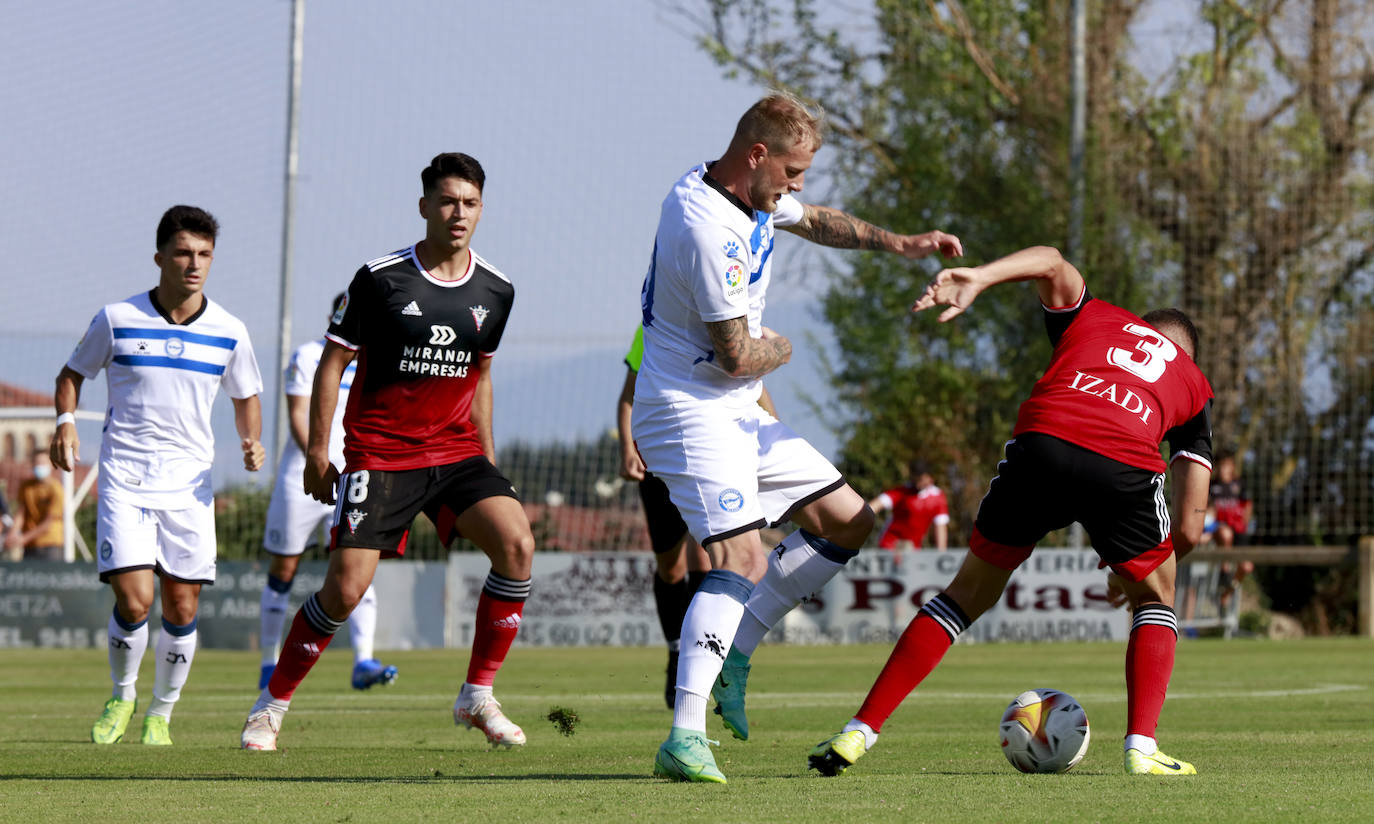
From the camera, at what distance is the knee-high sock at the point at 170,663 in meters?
8.10

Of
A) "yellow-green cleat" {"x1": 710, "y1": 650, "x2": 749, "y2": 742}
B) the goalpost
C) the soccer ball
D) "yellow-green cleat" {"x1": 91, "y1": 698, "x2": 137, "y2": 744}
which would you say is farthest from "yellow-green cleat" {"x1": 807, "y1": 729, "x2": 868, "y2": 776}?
the goalpost

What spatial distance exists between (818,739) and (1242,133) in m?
20.1

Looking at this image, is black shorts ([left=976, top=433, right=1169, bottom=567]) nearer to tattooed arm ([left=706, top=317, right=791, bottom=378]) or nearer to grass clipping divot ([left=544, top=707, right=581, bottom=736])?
tattooed arm ([left=706, top=317, right=791, bottom=378])

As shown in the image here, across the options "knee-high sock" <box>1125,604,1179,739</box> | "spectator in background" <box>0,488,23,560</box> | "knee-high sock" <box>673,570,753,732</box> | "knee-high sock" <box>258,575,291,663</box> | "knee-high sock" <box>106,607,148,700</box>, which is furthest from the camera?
"spectator in background" <box>0,488,23,560</box>

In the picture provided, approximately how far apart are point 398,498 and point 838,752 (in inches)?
96.2

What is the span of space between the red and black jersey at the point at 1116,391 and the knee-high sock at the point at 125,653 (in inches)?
175

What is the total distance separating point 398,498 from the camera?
7164 millimetres

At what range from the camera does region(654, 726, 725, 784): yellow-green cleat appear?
5391 mm

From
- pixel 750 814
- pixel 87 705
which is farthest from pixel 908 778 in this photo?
pixel 87 705

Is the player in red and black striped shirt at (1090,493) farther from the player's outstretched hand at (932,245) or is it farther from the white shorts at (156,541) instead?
the white shorts at (156,541)

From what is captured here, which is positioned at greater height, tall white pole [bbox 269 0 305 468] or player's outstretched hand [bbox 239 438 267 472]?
tall white pole [bbox 269 0 305 468]

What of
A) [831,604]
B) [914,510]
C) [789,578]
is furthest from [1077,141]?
[789,578]

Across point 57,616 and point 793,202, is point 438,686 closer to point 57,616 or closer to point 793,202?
point 793,202

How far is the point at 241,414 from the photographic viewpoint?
868 cm
